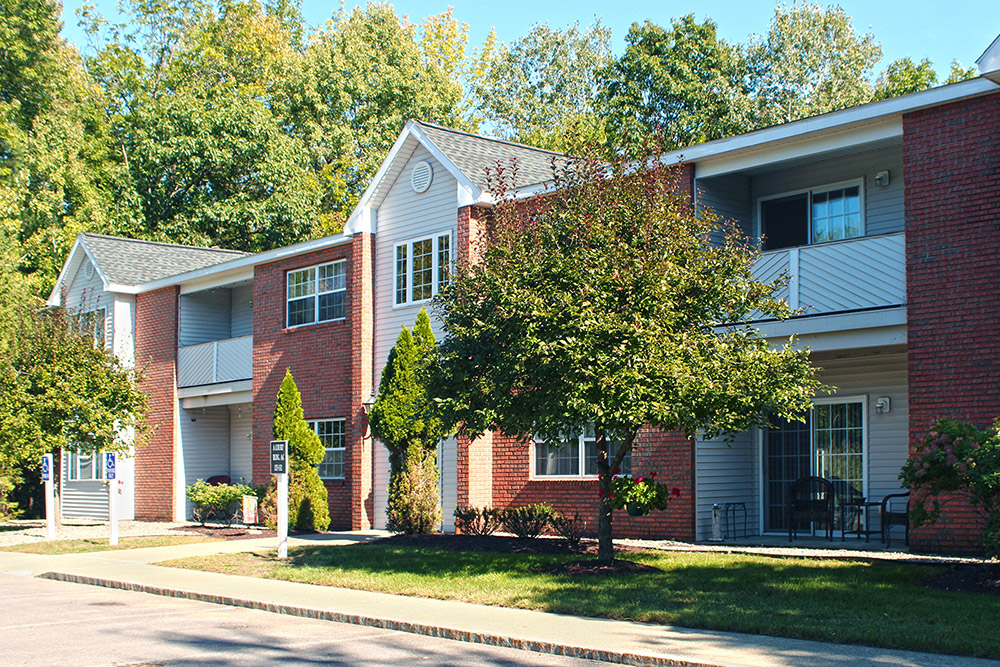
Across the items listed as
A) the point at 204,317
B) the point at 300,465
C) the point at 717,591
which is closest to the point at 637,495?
the point at 717,591

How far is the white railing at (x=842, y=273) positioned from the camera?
607 inches

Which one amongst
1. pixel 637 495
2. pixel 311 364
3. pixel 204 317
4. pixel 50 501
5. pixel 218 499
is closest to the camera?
pixel 637 495

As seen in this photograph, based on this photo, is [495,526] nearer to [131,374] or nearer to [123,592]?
[123,592]

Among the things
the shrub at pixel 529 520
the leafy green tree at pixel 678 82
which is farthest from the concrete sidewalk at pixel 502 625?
the leafy green tree at pixel 678 82

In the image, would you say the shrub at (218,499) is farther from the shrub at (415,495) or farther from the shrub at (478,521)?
the shrub at (478,521)

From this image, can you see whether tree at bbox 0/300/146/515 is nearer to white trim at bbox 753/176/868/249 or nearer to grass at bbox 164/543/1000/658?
grass at bbox 164/543/1000/658

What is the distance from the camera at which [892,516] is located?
51.1 feet

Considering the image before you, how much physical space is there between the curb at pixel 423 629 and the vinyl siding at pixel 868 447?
7.60 metres

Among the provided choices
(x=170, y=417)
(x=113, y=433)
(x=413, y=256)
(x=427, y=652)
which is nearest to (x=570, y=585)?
(x=427, y=652)

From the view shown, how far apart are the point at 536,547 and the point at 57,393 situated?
13.1m

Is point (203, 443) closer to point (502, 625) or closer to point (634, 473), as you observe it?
point (634, 473)

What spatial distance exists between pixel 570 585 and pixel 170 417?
19244 millimetres

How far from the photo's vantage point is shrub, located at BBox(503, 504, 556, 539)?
60.5ft

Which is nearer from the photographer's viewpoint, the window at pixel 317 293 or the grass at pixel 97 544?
the grass at pixel 97 544
